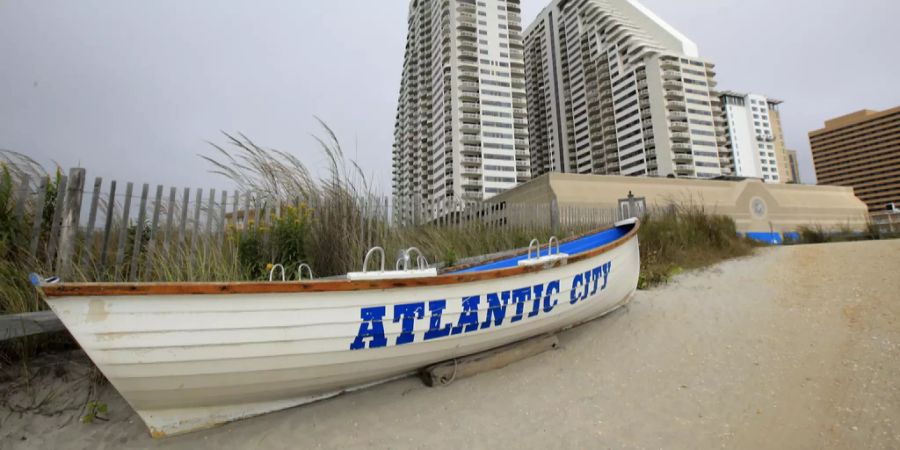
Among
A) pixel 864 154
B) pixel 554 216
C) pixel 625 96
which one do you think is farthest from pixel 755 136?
pixel 554 216

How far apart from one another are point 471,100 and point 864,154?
10738 centimetres

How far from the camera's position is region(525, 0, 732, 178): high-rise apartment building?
6694 cm

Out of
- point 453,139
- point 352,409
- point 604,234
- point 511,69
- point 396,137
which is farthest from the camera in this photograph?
point 396,137

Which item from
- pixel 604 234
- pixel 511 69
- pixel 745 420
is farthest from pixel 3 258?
pixel 511 69

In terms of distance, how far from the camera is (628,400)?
Result: 2797 mm

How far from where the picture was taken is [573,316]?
389 centimetres

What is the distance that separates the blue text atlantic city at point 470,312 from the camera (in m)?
2.49

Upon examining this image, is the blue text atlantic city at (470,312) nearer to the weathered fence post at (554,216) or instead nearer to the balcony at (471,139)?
the weathered fence post at (554,216)

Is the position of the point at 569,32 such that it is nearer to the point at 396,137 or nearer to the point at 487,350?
the point at 396,137

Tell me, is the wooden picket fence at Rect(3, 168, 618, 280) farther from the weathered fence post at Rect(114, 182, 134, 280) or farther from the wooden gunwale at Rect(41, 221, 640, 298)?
the wooden gunwale at Rect(41, 221, 640, 298)

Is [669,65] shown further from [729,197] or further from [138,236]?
[138,236]

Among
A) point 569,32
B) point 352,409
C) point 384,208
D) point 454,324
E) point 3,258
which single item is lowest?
point 352,409

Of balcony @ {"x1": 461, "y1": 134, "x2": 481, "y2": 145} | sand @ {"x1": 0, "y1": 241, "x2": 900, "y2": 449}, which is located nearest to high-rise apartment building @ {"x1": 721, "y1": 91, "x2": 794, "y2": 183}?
balcony @ {"x1": 461, "y1": 134, "x2": 481, "y2": 145}

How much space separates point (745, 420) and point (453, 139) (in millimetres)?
64038
